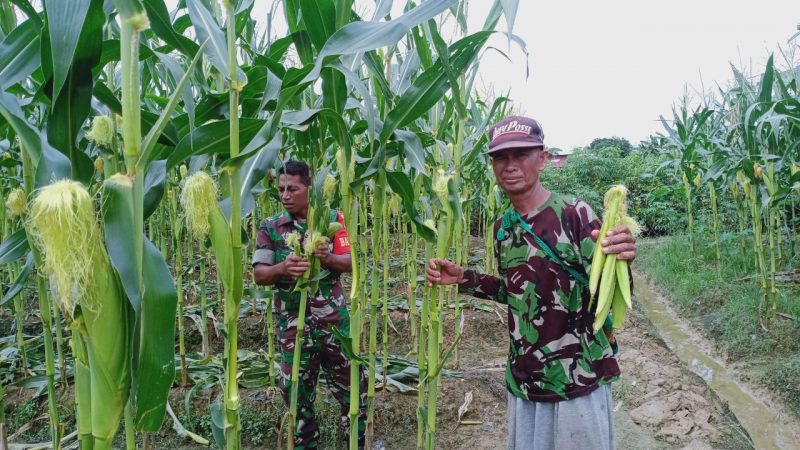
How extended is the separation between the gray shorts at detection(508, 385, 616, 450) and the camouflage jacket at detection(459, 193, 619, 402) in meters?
0.05

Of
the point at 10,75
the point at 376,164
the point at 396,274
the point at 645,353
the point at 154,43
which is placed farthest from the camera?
the point at 396,274

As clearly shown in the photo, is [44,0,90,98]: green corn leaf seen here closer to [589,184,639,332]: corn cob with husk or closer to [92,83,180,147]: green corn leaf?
[92,83,180,147]: green corn leaf

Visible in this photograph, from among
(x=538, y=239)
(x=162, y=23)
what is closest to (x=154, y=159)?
(x=162, y=23)

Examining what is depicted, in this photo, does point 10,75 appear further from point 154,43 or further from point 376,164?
point 154,43

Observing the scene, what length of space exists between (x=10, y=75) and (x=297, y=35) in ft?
3.06

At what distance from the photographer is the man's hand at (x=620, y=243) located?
5.49 feet

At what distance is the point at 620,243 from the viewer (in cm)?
168

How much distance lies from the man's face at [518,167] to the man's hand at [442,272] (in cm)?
40

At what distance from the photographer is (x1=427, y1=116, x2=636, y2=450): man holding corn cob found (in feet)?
6.37

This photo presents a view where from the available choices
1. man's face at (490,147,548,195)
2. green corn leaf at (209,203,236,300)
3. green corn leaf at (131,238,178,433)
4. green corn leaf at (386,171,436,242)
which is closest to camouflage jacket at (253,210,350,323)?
green corn leaf at (386,171,436,242)

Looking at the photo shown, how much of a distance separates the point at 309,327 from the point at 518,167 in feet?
5.20

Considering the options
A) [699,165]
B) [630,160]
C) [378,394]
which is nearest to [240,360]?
[378,394]

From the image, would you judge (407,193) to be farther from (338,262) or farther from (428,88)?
(338,262)

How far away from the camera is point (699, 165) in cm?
888
